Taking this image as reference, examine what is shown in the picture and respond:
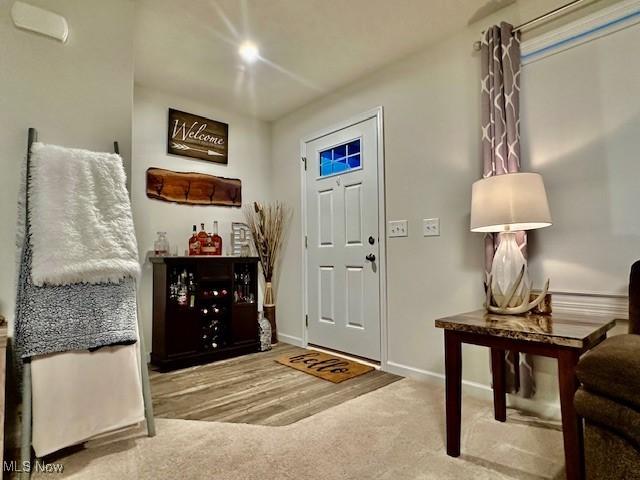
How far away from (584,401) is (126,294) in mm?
1847

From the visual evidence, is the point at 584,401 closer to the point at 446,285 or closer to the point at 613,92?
the point at 446,285

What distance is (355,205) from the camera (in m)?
3.11

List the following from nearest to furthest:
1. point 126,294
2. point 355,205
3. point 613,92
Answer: point 126,294
point 613,92
point 355,205

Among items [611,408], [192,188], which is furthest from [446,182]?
[192,188]

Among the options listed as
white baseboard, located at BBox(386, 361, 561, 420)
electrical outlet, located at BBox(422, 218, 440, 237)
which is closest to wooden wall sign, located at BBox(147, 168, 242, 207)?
electrical outlet, located at BBox(422, 218, 440, 237)

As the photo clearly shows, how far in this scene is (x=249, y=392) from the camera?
2.35 m

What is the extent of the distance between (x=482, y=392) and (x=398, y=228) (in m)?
1.23

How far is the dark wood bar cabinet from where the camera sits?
2.88 m

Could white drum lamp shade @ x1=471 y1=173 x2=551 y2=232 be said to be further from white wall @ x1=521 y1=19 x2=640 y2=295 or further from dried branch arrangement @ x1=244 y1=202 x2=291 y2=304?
dried branch arrangement @ x1=244 y1=202 x2=291 y2=304

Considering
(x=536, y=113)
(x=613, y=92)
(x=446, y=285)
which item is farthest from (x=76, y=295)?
(x=613, y=92)

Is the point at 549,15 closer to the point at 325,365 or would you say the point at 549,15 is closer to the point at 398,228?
the point at 398,228

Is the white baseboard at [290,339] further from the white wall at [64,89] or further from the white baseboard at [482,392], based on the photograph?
the white wall at [64,89]

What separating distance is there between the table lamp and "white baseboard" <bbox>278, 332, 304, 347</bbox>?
7.18 feet

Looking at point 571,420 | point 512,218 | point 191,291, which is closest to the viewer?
point 571,420
